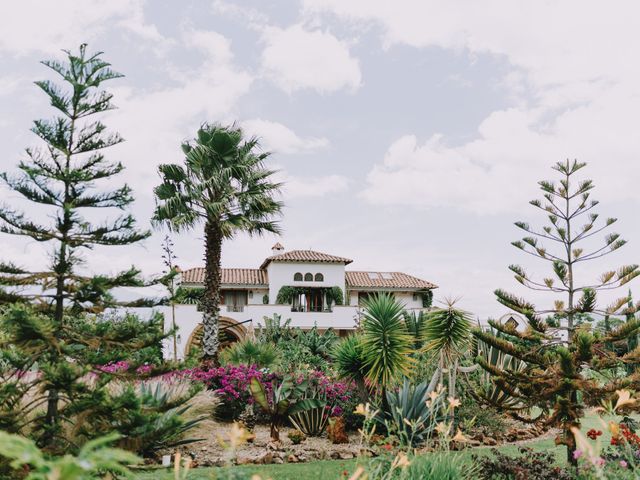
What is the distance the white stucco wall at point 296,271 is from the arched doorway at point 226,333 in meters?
4.18

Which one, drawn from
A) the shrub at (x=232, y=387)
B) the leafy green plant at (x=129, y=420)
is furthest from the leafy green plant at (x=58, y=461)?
the shrub at (x=232, y=387)

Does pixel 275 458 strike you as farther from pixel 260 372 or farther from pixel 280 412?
pixel 260 372

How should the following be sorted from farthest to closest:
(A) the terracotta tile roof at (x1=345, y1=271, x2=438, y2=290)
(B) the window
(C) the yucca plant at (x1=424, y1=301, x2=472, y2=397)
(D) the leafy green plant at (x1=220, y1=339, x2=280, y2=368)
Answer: (A) the terracotta tile roof at (x1=345, y1=271, x2=438, y2=290), (B) the window, (D) the leafy green plant at (x1=220, y1=339, x2=280, y2=368), (C) the yucca plant at (x1=424, y1=301, x2=472, y2=397)

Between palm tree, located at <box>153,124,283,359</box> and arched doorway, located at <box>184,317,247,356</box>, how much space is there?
518 inches

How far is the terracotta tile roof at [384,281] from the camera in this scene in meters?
41.6

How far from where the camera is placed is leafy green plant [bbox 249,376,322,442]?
11102mm

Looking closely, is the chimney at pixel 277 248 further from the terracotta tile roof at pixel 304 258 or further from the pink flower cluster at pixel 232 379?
the pink flower cluster at pixel 232 379

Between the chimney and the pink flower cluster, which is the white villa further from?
the pink flower cluster

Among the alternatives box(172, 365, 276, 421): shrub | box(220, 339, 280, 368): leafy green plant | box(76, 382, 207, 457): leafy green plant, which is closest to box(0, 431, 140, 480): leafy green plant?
box(76, 382, 207, 457): leafy green plant

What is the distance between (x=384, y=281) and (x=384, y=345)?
30998mm

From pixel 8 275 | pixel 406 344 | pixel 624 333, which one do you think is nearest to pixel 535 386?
pixel 624 333

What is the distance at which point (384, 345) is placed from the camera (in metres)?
11.9

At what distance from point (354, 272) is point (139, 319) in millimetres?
37345

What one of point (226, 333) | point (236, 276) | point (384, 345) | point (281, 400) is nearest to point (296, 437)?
point (281, 400)
